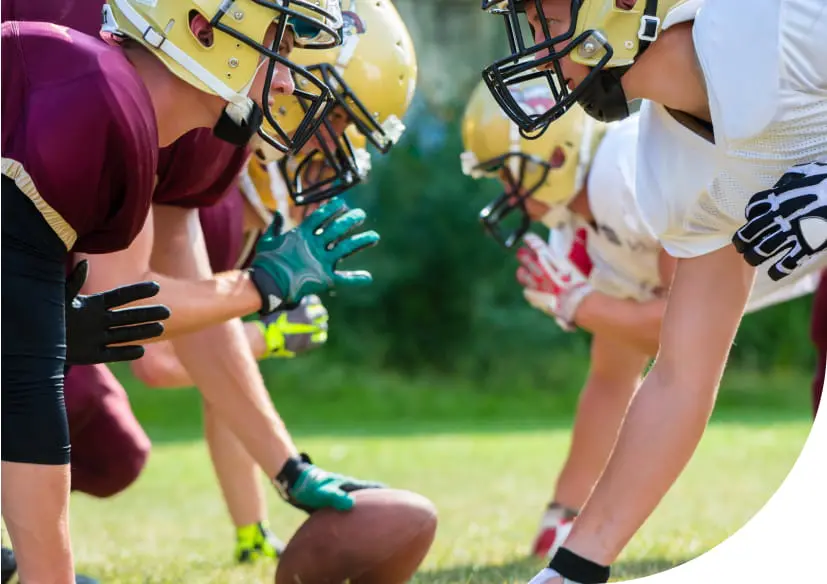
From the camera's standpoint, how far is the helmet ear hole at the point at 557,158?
390cm

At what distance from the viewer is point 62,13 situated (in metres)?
2.90

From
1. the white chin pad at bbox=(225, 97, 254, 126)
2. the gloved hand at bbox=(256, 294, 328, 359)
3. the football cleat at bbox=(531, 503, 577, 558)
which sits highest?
the white chin pad at bbox=(225, 97, 254, 126)

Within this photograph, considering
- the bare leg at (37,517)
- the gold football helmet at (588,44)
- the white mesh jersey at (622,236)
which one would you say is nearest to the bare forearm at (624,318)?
the white mesh jersey at (622,236)

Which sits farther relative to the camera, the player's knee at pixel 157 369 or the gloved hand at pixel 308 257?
the player's knee at pixel 157 369

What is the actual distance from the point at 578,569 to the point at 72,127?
4.35 ft

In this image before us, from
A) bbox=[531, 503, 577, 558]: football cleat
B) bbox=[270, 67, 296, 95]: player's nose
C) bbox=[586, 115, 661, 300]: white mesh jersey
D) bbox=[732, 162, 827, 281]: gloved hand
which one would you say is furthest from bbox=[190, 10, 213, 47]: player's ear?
bbox=[531, 503, 577, 558]: football cleat

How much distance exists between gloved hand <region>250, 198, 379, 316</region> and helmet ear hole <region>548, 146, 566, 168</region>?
116 centimetres

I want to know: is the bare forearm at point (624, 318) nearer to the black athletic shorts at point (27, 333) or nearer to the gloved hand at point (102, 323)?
the gloved hand at point (102, 323)

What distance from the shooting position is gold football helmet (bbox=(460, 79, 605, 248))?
3.89 meters

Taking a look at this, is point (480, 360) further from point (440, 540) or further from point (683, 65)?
point (683, 65)

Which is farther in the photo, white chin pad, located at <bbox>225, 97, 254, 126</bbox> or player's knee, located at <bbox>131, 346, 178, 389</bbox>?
player's knee, located at <bbox>131, 346, 178, 389</bbox>

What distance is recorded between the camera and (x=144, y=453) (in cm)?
362

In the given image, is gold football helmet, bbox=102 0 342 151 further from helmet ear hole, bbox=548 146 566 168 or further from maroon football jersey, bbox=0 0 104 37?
helmet ear hole, bbox=548 146 566 168

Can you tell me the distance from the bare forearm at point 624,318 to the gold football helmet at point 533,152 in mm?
332
